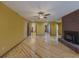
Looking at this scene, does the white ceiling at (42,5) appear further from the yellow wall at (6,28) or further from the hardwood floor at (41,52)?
the hardwood floor at (41,52)

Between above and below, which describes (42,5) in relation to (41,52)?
above

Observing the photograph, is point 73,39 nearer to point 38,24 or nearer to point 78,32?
point 78,32

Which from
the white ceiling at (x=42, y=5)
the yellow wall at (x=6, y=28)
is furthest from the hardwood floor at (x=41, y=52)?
the white ceiling at (x=42, y=5)

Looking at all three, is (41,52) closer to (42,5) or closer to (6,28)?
(6,28)

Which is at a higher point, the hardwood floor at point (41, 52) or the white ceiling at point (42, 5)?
the white ceiling at point (42, 5)

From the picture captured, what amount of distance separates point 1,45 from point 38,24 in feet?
40.1

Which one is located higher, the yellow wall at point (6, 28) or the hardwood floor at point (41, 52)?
the yellow wall at point (6, 28)

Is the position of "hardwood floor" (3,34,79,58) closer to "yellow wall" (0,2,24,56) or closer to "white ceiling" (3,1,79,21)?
"yellow wall" (0,2,24,56)

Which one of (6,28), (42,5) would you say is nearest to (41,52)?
(6,28)

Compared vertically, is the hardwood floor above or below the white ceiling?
below

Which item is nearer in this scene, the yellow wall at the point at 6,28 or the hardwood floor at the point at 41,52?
the yellow wall at the point at 6,28

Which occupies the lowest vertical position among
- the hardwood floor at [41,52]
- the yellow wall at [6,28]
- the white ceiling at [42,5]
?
the hardwood floor at [41,52]

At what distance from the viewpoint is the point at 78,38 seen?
17.8ft

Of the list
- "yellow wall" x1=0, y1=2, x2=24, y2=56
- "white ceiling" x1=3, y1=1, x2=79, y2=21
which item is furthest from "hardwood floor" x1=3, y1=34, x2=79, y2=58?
"white ceiling" x1=3, y1=1, x2=79, y2=21
